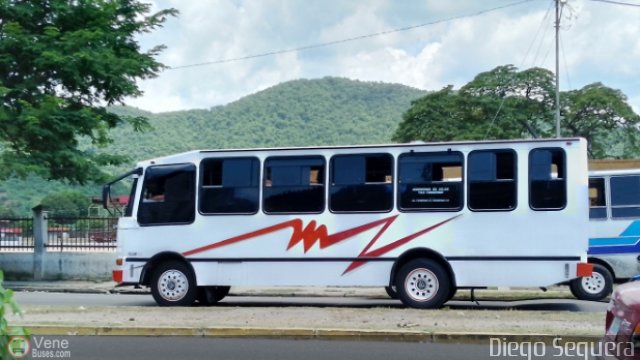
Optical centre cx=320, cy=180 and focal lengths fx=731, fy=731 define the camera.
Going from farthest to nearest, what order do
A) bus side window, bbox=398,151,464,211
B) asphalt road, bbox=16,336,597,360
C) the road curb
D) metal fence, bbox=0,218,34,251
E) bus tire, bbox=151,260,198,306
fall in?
metal fence, bbox=0,218,34,251 < bus tire, bbox=151,260,198,306 < bus side window, bbox=398,151,464,211 < the road curb < asphalt road, bbox=16,336,597,360

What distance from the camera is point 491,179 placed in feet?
41.9

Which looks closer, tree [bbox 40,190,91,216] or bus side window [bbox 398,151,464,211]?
bus side window [bbox 398,151,464,211]

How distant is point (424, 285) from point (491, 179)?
7.17 ft

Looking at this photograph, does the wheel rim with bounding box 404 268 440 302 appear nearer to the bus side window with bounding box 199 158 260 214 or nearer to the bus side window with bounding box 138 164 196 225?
the bus side window with bounding box 199 158 260 214

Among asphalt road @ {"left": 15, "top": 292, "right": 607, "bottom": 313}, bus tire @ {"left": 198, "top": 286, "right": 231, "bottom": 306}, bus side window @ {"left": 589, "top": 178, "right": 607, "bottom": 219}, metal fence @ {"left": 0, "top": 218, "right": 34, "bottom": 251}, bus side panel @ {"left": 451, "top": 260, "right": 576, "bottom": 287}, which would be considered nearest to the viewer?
bus side panel @ {"left": 451, "top": 260, "right": 576, "bottom": 287}

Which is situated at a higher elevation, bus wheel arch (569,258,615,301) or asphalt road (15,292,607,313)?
bus wheel arch (569,258,615,301)

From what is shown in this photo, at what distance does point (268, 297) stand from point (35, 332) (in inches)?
281

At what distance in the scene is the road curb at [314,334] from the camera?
920 centimetres

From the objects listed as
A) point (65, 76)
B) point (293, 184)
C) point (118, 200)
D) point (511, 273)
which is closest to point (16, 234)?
point (65, 76)

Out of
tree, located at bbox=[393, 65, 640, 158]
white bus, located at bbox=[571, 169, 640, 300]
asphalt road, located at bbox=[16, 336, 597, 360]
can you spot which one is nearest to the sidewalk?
asphalt road, located at bbox=[16, 336, 597, 360]

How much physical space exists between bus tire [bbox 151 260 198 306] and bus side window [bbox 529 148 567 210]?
6.31 metres

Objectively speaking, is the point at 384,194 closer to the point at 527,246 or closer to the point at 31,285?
the point at 527,246

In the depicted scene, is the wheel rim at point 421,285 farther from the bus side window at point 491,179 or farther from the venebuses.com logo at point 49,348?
the venebuses.com logo at point 49,348

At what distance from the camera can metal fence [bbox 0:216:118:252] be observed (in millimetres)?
22141
